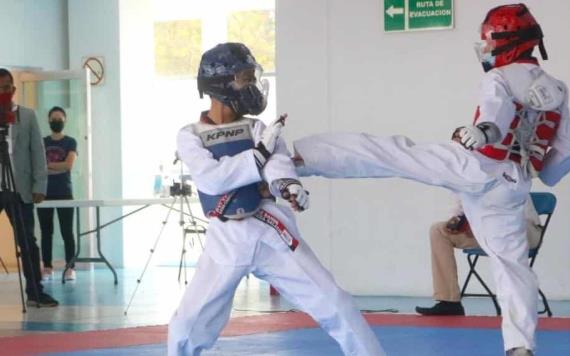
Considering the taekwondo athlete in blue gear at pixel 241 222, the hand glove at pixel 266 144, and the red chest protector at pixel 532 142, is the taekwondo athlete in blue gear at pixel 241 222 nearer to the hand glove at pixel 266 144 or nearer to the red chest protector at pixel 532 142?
the hand glove at pixel 266 144

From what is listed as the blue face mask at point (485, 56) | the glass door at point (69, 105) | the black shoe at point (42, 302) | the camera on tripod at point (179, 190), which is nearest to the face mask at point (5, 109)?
the black shoe at point (42, 302)

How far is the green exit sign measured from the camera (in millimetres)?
8352

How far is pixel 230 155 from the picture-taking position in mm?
3865

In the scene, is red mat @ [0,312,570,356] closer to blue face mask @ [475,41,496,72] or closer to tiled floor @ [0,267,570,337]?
tiled floor @ [0,267,570,337]

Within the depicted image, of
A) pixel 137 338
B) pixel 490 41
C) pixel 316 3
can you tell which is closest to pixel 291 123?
pixel 316 3

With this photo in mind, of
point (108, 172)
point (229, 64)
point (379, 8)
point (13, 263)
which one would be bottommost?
point (13, 263)

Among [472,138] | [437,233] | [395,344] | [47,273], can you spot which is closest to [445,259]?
[437,233]

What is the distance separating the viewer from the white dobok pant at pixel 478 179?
4.26 m

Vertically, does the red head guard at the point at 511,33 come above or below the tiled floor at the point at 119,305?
above

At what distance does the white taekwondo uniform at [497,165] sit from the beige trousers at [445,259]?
249 cm

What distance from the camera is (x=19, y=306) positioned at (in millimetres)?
8211

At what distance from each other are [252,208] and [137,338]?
2276mm

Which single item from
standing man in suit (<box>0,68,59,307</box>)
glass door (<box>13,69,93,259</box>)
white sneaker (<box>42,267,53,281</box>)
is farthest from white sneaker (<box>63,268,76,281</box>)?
standing man in suit (<box>0,68,59,307</box>)

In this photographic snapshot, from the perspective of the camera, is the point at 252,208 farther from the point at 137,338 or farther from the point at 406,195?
the point at 406,195
